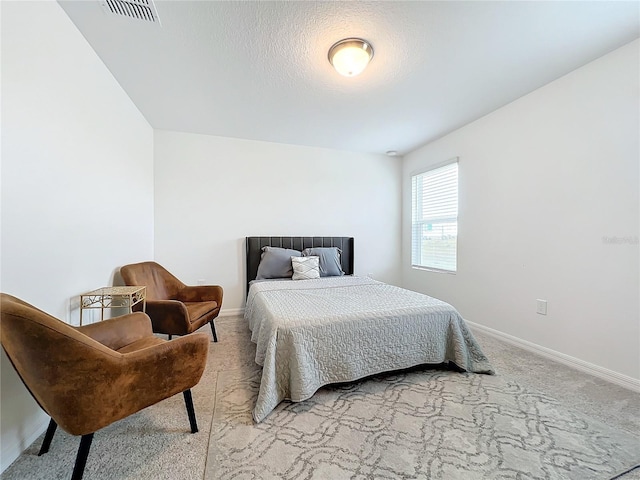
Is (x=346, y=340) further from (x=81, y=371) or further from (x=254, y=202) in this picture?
(x=254, y=202)

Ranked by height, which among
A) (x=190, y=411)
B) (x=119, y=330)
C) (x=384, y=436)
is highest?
(x=119, y=330)

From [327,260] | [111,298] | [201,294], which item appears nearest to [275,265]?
[327,260]

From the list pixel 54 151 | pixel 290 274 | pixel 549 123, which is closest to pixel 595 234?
pixel 549 123

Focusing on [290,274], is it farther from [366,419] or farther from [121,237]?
[366,419]

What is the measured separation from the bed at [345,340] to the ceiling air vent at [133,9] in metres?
2.05

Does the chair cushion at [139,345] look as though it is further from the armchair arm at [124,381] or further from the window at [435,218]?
the window at [435,218]

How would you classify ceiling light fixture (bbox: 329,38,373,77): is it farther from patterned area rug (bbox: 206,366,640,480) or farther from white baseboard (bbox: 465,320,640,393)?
white baseboard (bbox: 465,320,640,393)

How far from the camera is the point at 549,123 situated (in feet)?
7.99

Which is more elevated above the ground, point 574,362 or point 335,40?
point 335,40

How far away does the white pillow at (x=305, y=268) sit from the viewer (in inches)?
132

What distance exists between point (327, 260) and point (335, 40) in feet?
7.94

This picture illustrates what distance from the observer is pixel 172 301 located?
224 centimetres

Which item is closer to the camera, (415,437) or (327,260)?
(415,437)

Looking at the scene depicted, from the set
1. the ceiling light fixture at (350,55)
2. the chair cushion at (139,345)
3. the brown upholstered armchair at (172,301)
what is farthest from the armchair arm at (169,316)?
the ceiling light fixture at (350,55)
